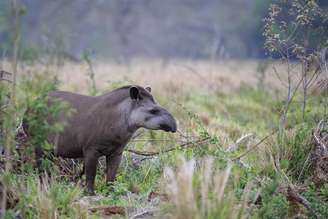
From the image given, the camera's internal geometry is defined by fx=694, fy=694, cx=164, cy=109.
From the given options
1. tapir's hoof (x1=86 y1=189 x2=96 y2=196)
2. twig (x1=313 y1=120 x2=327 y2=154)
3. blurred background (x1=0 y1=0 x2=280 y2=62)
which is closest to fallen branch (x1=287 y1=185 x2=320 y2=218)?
twig (x1=313 y1=120 x2=327 y2=154)

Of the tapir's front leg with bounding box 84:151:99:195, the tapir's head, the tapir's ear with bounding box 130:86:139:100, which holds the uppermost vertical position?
the tapir's ear with bounding box 130:86:139:100

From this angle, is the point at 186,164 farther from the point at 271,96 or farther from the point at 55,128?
the point at 271,96

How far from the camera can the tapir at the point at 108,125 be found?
7.84m

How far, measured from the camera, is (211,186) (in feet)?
19.9

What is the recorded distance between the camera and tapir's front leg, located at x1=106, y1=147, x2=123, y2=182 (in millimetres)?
8008

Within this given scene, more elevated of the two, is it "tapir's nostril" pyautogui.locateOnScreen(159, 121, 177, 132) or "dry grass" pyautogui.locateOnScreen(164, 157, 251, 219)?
"tapir's nostril" pyautogui.locateOnScreen(159, 121, 177, 132)

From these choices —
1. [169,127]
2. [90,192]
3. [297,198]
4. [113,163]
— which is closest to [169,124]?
[169,127]

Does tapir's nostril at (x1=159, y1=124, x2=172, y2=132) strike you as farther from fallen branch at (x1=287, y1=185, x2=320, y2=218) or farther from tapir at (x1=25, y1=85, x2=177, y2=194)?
fallen branch at (x1=287, y1=185, x2=320, y2=218)

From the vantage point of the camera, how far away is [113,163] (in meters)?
8.05

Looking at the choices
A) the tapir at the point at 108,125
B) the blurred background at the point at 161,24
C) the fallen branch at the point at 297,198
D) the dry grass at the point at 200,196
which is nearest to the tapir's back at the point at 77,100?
the tapir at the point at 108,125

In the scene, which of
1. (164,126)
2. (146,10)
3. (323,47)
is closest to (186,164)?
(164,126)

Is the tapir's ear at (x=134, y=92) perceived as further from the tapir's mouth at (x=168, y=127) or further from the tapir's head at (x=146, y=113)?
the tapir's mouth at (x=168, y=127)

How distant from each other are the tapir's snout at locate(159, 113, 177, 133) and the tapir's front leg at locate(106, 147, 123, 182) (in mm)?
614

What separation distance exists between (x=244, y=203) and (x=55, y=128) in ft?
5.64
